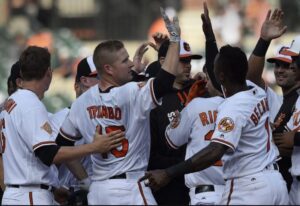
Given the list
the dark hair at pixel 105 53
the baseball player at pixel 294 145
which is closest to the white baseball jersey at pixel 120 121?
the dark hair at pixel 105 53

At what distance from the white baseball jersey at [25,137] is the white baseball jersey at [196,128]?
43.3 inches

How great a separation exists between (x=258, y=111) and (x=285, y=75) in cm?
141

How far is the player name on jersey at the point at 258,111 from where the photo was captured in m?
6.24

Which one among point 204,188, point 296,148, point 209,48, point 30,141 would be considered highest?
point 209,48

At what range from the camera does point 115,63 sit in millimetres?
6418

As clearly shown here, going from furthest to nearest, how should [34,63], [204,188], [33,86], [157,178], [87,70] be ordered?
[87,70] → [204,188] → [33,86] → [34,63] → [157,178]

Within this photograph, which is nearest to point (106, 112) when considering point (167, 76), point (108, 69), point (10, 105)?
point (108, 69)

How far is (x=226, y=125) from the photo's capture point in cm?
610

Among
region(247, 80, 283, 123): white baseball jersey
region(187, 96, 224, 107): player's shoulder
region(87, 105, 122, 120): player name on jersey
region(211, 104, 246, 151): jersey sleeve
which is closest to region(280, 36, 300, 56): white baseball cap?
region(247, 80, 283, 123): white baseball jersey

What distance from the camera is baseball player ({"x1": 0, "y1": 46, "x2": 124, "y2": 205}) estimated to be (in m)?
6.25

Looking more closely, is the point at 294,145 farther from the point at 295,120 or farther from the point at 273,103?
the point at 273,103

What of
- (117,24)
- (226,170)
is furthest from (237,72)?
(117,24)

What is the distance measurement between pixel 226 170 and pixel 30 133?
1488 millimetres

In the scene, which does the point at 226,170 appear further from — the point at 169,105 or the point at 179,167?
the point at 169,105
